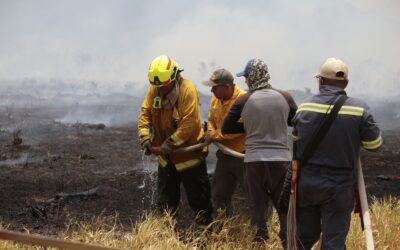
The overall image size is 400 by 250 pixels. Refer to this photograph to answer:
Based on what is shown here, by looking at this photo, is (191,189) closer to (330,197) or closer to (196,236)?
(196,236)

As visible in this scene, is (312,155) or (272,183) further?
(272,183)

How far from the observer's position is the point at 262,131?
5609 millimetres

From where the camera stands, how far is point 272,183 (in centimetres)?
570

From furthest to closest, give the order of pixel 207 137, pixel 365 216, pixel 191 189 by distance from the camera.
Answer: pixel 191 189, pixel 207 137, pixel 365 216

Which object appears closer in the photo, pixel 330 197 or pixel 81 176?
pixel 330 197

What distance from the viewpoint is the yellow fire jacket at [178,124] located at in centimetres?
618

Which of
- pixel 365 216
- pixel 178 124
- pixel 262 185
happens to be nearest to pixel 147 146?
pixel 178 124

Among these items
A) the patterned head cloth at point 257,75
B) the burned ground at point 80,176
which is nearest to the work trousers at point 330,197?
the patterned head cloth at point 257,75

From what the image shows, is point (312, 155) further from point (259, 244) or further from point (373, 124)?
point (259, 244)

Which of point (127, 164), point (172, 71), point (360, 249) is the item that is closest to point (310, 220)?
point (360, 249)

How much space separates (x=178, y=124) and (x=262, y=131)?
1.01 meters

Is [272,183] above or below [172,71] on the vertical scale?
below

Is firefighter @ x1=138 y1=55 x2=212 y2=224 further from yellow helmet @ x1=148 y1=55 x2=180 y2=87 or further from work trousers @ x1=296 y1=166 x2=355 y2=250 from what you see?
work trousers @ x1=296 y1=166 x2=355 y2=250

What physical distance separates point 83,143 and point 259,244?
10.4 meters
